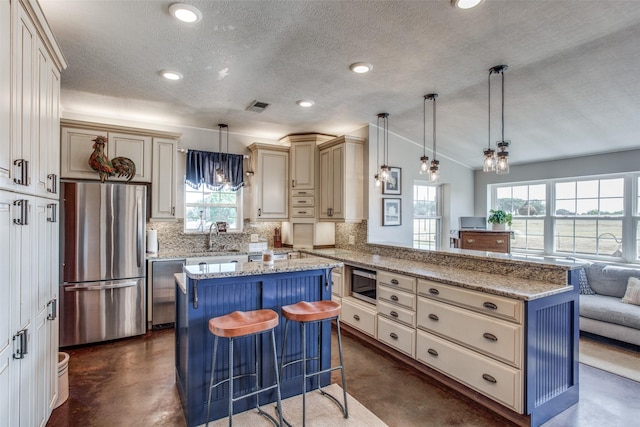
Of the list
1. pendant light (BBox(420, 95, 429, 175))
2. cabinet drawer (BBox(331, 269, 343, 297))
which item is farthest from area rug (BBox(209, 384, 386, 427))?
pendant light (BBox(420, 95, 429, 175))

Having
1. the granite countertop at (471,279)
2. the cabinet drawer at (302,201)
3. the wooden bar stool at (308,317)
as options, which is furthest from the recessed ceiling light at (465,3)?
the cabinet drawer at (302,201)

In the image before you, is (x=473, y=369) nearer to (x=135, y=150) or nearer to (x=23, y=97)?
(x=23, y=97)

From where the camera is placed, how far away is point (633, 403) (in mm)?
2445

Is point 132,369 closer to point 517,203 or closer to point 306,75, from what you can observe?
point 306,75

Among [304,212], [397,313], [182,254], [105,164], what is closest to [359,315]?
[397,313]

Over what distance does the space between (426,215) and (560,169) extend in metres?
1.92

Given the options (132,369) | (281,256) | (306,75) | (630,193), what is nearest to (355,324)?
(281,256)

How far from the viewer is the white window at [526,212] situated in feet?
16.7

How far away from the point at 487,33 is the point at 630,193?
3491mm

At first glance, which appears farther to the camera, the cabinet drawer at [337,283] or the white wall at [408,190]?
the white wall at [408,190]

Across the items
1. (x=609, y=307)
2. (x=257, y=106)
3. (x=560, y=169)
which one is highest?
(x=257, y=106)

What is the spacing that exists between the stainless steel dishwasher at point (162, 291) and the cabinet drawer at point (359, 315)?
203 centimetres

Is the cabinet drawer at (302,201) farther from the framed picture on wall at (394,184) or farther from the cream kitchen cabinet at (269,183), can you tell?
the framed picture on wall at (394,184)

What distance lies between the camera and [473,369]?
2445mm
